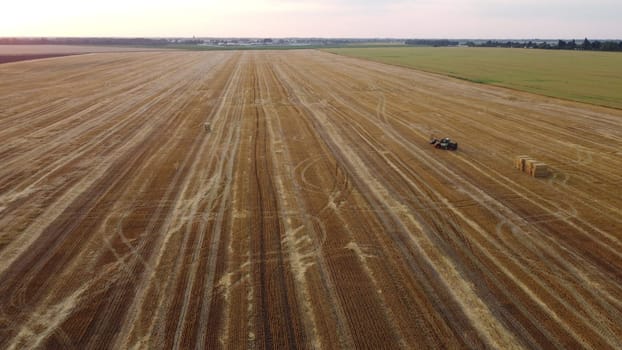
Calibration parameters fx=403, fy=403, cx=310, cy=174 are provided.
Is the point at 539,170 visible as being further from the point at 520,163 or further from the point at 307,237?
the point at 307,237

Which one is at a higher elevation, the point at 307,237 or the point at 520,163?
the point at 520,163

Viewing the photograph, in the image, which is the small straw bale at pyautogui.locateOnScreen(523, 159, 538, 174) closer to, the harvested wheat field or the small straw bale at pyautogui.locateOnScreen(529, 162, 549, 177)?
the small straw bale at pyautogui.locateOnScreen(529, 162, 549, 177)

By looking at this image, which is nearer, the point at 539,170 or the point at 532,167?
the point at 539,170

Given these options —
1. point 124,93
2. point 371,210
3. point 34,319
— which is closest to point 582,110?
point 371,210

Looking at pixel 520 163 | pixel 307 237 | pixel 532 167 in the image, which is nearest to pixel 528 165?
pixel 532 167

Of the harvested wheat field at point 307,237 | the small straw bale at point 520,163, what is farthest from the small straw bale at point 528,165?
the harvested wheat field at point 307,237

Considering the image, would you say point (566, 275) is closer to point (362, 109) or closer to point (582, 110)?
point (362, 109)

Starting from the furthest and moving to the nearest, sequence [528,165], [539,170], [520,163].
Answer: [520,163] < [528,165] < [539,170]
